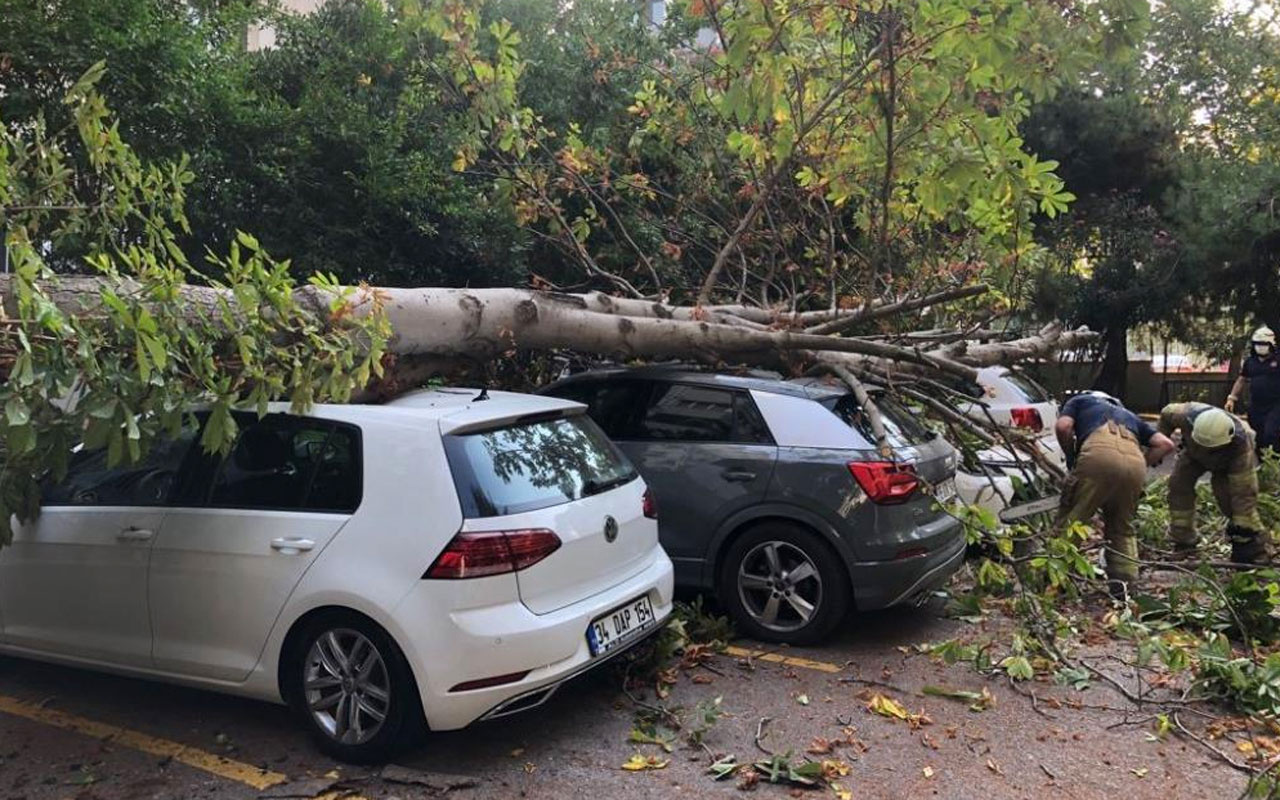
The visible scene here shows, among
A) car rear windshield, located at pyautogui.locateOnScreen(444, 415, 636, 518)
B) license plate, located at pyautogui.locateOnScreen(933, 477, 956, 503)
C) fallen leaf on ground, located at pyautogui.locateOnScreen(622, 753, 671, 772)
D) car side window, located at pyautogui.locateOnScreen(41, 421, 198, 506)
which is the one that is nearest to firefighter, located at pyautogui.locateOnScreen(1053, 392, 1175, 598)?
license plate, located at pyautogui.locateOnScreen(933, 477, 956, 503)

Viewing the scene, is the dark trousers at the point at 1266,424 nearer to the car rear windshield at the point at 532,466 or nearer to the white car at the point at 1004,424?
the white car at the point at 1004,424

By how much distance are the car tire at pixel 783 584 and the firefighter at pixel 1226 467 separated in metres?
3.38

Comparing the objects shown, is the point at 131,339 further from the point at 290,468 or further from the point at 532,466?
the point at 532,466

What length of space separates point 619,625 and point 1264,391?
9226mm

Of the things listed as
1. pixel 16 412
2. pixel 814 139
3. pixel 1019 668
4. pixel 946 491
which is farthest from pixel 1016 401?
pixel 16 412

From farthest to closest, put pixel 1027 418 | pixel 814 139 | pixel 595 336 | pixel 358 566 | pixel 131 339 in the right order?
pixel 1027 418 < pixel 814 139 < pixel 595 336 < pixel 358 566 < pixel 131 339

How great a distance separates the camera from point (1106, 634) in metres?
5.61

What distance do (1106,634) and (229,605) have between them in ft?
15.3

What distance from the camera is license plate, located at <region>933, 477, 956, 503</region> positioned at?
5.62m

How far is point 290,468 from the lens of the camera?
13.8 ft

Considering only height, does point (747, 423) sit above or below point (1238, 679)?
above

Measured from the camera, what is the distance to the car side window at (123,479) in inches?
172

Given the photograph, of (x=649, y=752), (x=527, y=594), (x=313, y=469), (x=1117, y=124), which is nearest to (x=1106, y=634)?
(x=649, y=752)

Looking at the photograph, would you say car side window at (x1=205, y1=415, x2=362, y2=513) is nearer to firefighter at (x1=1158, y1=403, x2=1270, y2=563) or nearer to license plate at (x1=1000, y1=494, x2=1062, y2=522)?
license plate at (x1=1000, y1=494, x2=1062, y2=522)
